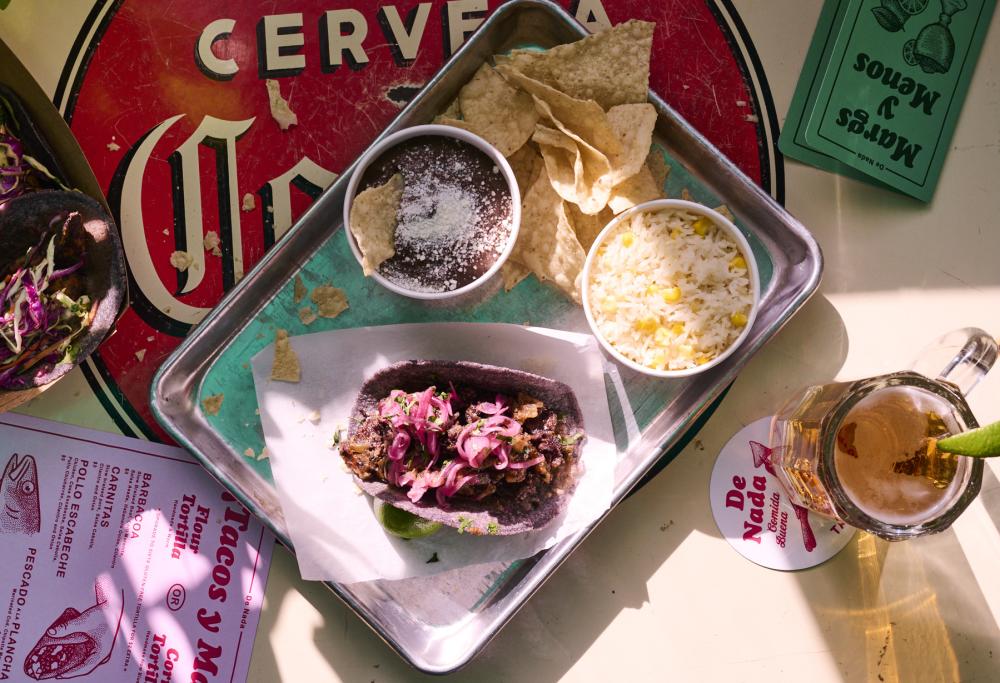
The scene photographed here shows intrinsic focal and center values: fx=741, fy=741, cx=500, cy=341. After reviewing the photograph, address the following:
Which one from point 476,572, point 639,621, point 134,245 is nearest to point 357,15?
point 134,245

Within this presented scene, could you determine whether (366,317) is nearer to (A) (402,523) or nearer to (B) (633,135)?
(A) (402,523)

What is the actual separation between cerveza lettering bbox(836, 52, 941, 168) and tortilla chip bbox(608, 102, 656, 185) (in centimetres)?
60

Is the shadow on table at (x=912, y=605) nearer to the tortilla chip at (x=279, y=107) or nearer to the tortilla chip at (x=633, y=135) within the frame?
the tortilla chip at (x=633, y=135)

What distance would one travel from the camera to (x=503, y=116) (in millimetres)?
1875

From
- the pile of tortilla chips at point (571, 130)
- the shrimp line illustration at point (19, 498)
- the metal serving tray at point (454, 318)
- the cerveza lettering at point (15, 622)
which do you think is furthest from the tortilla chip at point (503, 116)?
the cerveza lettering at point (15, 622)

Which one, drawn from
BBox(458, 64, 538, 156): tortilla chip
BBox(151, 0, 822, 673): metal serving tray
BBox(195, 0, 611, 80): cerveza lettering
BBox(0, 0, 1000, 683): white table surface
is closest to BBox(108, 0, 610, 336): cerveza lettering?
BBox(195, 0, 611, 80): cerveza lettering

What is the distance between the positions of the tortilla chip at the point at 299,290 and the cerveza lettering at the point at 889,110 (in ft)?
4.97

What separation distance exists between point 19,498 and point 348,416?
95 centimetres

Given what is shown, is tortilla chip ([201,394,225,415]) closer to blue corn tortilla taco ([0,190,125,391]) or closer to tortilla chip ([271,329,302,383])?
tortilla chip ([271,329,302,383])

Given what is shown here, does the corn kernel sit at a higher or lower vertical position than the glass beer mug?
higher

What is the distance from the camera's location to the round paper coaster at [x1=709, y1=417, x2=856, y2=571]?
2.01 metres

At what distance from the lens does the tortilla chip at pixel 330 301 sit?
1.95 m

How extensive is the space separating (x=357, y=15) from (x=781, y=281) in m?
1.37

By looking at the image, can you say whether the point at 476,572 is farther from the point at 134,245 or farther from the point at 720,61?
the point at 720,61
